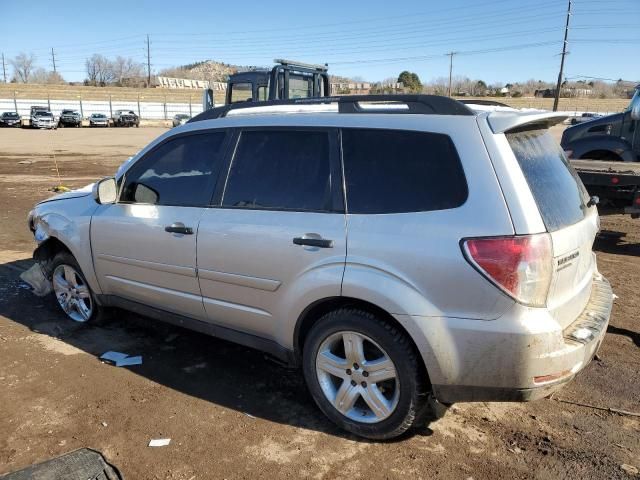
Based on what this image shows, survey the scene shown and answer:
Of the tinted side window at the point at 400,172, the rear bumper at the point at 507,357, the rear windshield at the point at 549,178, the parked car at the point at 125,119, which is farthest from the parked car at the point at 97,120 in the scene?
the rear bumper at the point at 507,357

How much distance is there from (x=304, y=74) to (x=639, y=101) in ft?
25.9

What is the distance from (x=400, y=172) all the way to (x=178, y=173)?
1790 millimetres

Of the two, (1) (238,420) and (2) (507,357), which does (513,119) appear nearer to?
(2) (507,357)

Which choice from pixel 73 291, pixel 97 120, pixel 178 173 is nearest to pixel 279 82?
pixel 73 291

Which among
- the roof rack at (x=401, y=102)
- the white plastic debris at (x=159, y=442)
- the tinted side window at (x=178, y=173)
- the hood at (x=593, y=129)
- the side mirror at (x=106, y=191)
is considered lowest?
the white plastic debris at (x=159, y=442)

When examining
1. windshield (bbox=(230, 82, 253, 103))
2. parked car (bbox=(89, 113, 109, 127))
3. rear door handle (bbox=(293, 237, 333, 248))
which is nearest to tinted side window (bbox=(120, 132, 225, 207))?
rear door handle (bbox=(293, 237, 333, 248))

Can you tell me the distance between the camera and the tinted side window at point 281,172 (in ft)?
10.3

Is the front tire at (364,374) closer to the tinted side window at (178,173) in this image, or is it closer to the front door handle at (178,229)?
the front door handle at (178,229)

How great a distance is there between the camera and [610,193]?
709 cm

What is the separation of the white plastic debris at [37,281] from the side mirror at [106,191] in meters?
1.64

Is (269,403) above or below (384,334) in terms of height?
below

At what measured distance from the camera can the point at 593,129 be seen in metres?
9.53

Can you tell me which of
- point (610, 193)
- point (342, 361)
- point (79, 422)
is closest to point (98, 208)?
point (79, 422)

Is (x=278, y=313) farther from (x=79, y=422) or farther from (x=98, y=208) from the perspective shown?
(x=98, y=208)
